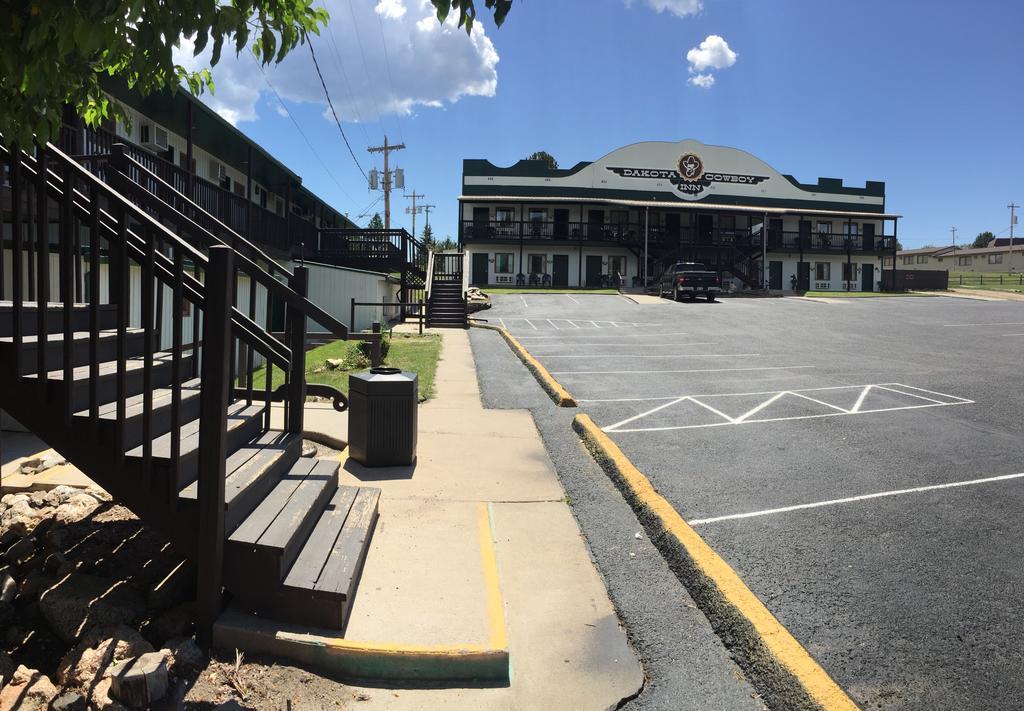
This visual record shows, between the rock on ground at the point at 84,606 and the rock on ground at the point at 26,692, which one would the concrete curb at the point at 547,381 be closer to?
the rock on ground at the point at 84,606

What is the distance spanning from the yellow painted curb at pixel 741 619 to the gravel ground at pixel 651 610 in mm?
73

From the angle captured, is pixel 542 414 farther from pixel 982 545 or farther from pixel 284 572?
pixel 284 572

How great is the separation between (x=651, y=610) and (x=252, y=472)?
2468 mm

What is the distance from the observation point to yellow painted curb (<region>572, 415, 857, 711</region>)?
303 centimetres

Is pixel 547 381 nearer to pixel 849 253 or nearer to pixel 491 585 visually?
pixel 491 585

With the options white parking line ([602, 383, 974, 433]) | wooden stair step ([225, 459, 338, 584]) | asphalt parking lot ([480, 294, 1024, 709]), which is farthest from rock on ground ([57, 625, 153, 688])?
white parking line ([602, 383, 974, 433])

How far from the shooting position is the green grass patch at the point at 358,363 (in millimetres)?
11211

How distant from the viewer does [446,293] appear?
92.1ft

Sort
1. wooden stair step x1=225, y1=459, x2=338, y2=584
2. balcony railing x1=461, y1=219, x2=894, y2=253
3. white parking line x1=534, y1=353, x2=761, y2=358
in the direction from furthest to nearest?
1. balcony railing x1=461, y1=219, x2=894, y2=253
2. white parking line x1=534, y1=353, x2=761, y2=358
3. wooden stair step x1=225, y1=459, x2=338, y2=584

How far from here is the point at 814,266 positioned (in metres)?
48.9

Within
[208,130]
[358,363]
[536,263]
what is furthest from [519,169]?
[358,363]

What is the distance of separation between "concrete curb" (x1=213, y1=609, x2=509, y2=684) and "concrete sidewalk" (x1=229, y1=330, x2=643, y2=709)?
6 cm

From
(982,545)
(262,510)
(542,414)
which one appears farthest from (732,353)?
(262,510)

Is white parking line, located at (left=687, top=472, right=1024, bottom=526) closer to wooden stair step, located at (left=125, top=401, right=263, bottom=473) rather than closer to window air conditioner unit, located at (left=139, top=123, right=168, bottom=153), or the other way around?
wooden stair step, located at (left=125, top=401, right=263, bottom=473)
